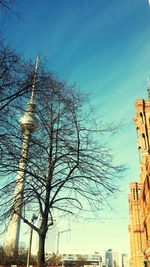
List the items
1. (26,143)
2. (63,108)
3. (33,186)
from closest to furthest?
(26,143) → (33,186) → (63,108)

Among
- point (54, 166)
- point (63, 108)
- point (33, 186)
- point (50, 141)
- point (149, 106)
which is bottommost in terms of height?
point (33, 186)

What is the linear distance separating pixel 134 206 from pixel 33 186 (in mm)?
51837

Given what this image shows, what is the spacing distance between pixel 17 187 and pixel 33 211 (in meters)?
1.45

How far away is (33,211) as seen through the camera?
13.8 m

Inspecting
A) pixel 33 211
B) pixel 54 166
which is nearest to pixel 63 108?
pixel 54 166

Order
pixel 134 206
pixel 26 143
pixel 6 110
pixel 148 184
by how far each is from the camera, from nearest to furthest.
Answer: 1. pixel 6 110
2. pixel 26 143
3. pixel 148 184
4. pixel 134 206

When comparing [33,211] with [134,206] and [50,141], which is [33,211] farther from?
[134,206]

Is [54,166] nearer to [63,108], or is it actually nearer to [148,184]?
[63,108]

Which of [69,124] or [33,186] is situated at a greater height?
[69,124]

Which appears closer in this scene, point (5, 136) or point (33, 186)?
point (5, 136)

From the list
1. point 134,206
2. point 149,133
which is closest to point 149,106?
point 149,133

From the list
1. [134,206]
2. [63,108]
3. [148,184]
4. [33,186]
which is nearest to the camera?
[33,186]

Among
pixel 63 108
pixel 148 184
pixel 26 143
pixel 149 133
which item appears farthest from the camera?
pixel 149 133

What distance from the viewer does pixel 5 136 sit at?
8.62 metres
